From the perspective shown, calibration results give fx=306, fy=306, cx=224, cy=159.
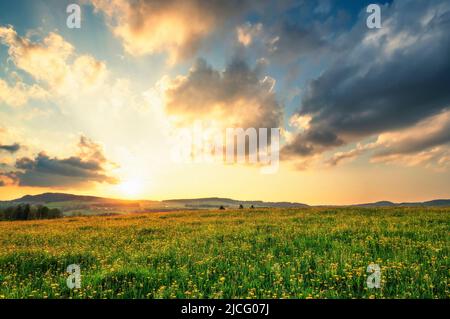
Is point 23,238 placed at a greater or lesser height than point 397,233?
lesser

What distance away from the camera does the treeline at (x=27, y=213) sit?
65000mm

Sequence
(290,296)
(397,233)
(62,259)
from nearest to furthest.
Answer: (290,296), (62,259), (397,233)

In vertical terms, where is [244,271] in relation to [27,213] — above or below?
above

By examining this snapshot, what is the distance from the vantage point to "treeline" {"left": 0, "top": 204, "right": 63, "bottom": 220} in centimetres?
6500

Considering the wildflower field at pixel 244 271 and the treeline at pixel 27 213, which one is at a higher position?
the wildflower field at pixel 244 271

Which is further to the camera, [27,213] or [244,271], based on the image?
[27,213]

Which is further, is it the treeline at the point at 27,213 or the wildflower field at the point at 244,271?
the treeline at the point at 27,213

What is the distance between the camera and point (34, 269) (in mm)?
9328

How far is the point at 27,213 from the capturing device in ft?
218
